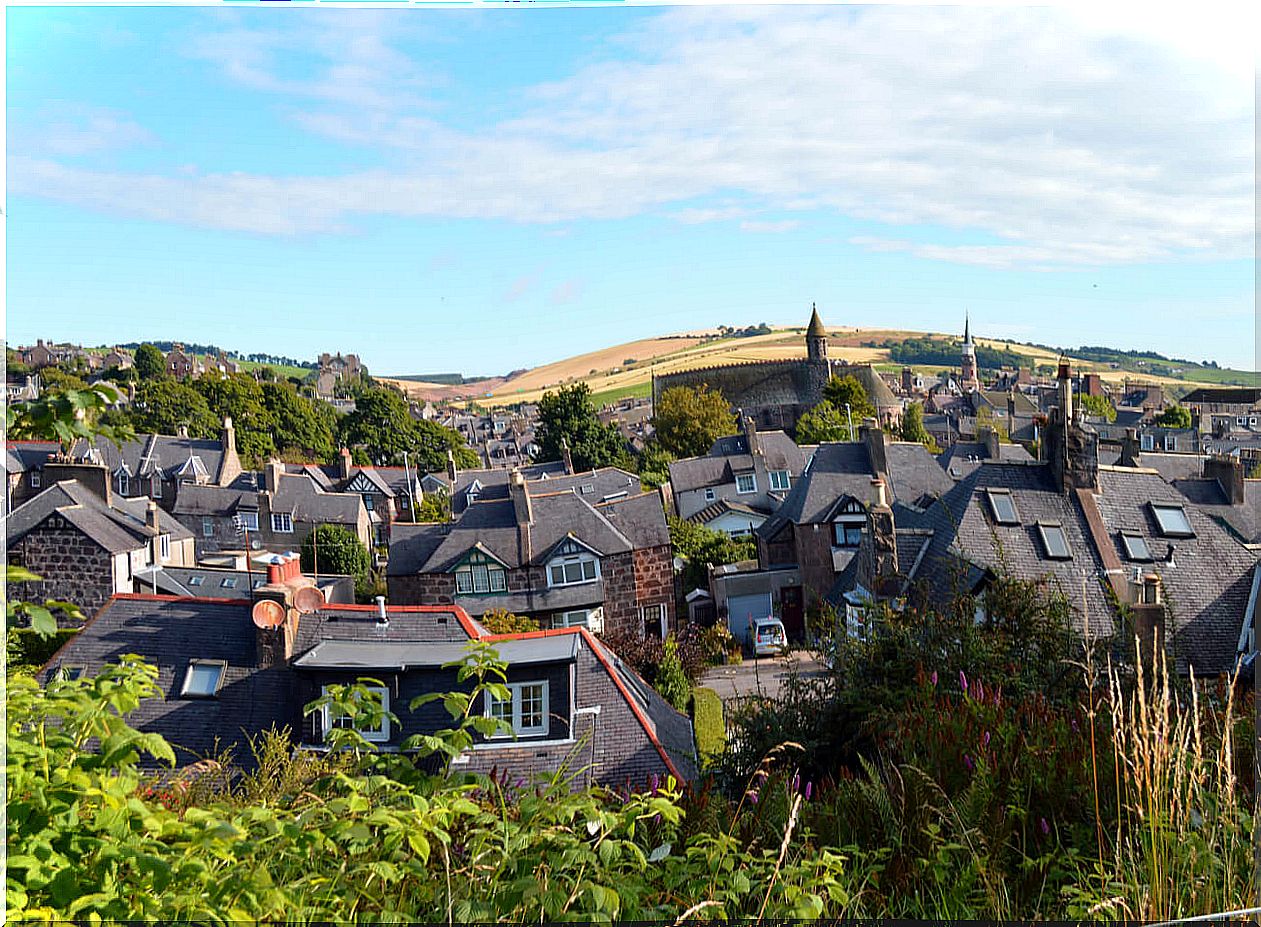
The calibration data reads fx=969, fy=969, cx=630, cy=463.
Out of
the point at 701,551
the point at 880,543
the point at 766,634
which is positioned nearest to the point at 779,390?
the point at 701,551

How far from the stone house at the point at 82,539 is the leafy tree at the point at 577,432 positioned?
2.81 metres

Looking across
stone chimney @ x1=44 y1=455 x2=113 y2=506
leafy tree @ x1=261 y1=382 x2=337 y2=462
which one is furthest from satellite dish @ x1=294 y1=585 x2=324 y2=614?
leafy tree @ x1=261 y1=382 x2=337 y2=462

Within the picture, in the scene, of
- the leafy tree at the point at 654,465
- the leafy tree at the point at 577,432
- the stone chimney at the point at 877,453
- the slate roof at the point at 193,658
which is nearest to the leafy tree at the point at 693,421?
the leafy tree at the point at 654,465

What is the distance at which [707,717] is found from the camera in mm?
5828

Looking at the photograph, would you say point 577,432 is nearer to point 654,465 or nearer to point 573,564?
point 573,564

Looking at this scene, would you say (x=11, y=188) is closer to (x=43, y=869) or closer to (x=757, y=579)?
(x=43, y=869)

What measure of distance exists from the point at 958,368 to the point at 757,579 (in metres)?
2.71

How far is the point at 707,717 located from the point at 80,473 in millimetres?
4185

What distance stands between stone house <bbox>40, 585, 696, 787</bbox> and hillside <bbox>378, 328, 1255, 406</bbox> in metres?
1.57

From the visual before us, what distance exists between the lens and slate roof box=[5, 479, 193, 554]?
4820 millimetres

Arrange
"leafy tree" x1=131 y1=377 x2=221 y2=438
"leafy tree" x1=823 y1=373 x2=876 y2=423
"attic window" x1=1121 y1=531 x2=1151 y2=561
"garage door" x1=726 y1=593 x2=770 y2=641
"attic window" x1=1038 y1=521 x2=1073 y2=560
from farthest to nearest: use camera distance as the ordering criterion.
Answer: "leafy tree" x1=823 y1=373 x2=876 y2=423, "leafy tree" x1=131 y1=377 x2=221 y2=438, "garage door" x1=726 y1=593 x2=770 y2=641, "attic window" x1=1121 y1=531 x2=1151 y2=561, "attic window" x1=1038 y1=521 x2=1073 y2=560

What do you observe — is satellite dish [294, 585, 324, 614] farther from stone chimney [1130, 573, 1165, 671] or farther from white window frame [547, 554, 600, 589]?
stone chimney [1130, 573, 1165, 671]

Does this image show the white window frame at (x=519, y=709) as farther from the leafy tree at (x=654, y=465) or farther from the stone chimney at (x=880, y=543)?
the leafy tree at (x=654, y=465)

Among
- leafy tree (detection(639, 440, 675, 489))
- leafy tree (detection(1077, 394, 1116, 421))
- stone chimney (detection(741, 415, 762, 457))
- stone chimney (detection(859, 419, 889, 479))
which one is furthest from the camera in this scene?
leafy tree (detection(1077, 394, 1116, 421))
